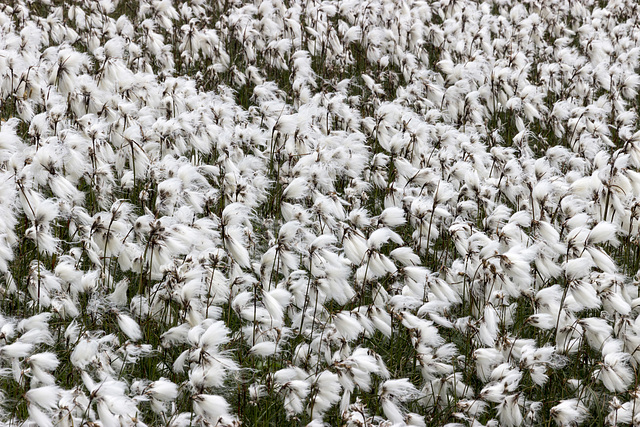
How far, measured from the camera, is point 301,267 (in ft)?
17.2

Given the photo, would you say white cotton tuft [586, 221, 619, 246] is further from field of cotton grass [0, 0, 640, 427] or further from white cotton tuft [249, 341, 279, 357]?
white cotton tuft [249, 341, 279, 357]

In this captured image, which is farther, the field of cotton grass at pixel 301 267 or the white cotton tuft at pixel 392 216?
the white cotton tuft at pixel 392 216

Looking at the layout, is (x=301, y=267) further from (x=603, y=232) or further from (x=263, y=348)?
(x=603, y=232)

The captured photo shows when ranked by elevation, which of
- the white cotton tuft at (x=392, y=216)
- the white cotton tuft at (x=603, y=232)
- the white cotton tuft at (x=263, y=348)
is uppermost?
the white cotton tuft at (x=603, y=232)

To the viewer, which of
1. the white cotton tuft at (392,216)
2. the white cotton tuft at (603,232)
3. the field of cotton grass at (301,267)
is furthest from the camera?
the white cotton tuft at (392,216)

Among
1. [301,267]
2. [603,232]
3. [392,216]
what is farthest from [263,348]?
[603,232]

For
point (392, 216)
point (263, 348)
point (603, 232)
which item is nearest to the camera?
point (263, 348)

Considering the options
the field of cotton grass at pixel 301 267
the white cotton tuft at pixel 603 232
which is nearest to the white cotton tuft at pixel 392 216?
the field of cotton grass at pixel 301 267

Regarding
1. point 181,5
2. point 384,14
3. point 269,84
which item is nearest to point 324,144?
point 269,84

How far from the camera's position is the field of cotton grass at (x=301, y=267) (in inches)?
137

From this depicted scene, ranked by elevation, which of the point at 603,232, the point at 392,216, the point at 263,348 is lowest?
the point at 263,348

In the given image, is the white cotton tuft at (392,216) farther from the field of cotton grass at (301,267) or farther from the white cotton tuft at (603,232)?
the white cotton tuft at (603,232)

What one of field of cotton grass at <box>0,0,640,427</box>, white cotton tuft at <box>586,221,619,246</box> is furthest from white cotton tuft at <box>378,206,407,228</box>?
white cotton tuft at <box>586,221,619,246</box>

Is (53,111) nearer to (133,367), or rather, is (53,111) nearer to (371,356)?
(133,367)
